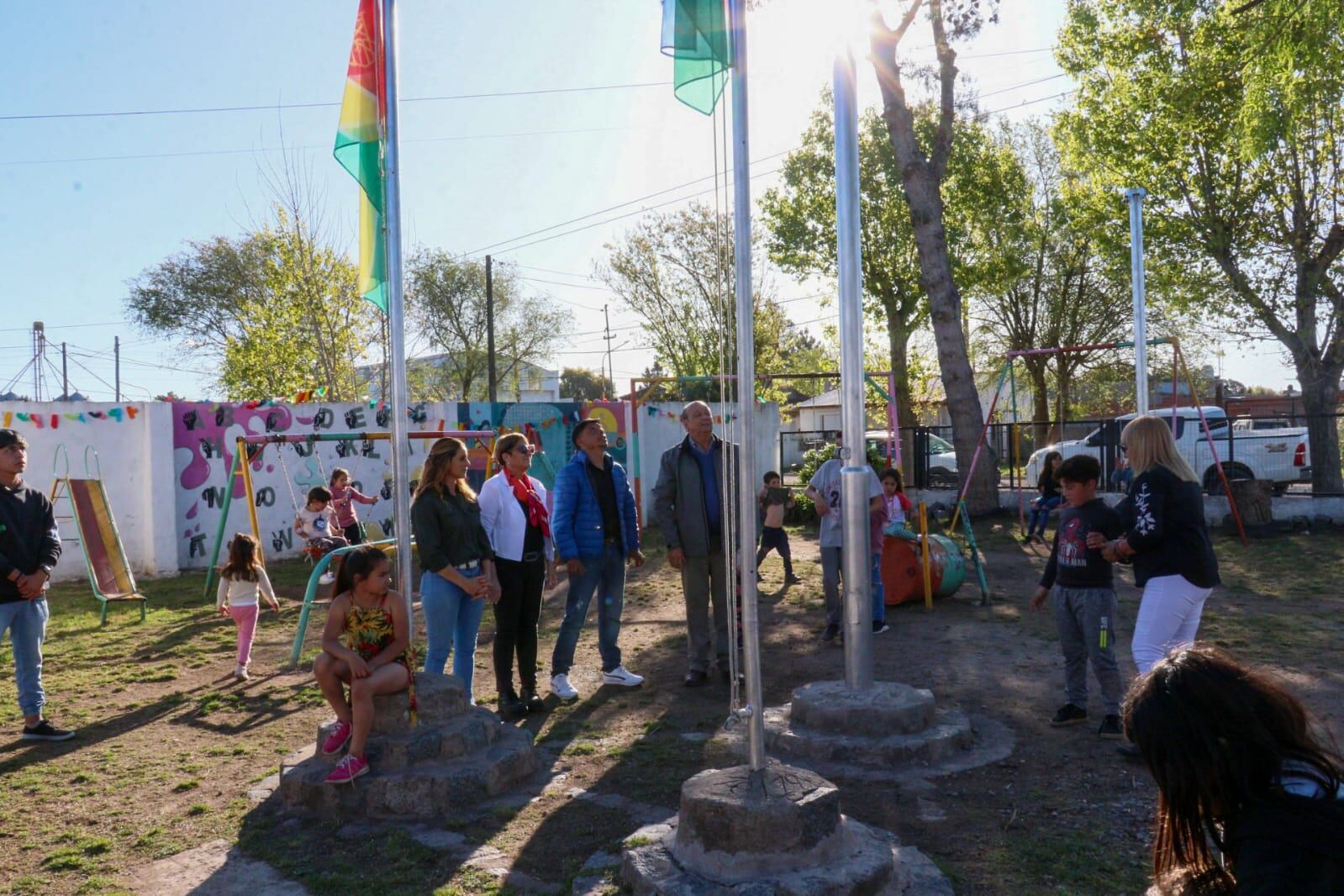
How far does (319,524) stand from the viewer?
38.0ft

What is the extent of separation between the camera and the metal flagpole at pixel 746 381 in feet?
11.7

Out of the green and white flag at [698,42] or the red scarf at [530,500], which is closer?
the green and white flag at [698,42]

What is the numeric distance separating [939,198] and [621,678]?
1242 centimetres

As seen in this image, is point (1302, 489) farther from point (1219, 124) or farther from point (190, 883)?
point (190, 883)

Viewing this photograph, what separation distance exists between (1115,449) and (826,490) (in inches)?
459

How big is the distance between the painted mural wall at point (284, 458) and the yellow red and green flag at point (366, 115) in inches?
278

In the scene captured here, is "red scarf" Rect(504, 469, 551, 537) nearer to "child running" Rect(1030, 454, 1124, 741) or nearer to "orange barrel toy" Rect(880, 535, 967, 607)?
"child running" Rect(1030, 454, 1124, 741)

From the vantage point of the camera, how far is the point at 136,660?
8.27 m

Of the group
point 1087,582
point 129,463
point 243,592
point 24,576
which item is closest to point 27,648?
point 24,576

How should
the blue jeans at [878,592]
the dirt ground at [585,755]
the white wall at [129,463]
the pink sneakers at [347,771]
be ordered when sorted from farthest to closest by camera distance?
the white wall at [129,463]
the blue jeans at [878,592]
the pink sneakers at [347,771]
the dirt ground at [585,755]

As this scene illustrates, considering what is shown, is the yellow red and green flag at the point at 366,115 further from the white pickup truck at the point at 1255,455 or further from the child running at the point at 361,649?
the white pickup truck at the point at 1255,455

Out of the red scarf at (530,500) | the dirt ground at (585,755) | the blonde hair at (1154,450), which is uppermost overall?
the blonde hair at (1154,450)

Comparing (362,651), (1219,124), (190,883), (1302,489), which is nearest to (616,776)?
(362,651)

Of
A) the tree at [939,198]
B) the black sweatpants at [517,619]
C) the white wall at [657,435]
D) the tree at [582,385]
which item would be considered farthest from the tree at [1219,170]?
the tree at [582,385]
